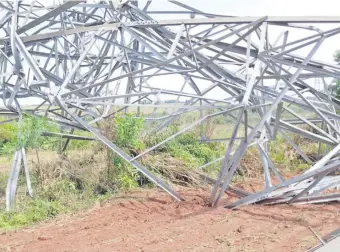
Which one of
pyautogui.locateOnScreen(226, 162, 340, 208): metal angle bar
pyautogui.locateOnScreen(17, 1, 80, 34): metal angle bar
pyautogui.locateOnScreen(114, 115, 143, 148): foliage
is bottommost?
pyautogui.locateOnScreen(226, 162, 340, 208): metal angle bar

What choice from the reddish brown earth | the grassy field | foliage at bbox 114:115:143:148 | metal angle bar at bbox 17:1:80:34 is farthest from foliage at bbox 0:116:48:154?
the reddish brown earth

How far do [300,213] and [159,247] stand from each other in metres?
2.97

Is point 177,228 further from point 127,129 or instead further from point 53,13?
point 53,13

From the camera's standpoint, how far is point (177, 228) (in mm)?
7801

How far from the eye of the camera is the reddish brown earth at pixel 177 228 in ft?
22.7

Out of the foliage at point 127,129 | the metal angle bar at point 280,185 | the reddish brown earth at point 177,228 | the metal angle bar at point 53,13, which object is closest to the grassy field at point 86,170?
the foliage at point 127,129

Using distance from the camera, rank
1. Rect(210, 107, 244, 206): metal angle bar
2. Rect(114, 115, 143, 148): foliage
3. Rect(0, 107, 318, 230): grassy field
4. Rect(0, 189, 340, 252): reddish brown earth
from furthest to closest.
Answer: Rect(114, 115, 143, 148): foliage < Rect(0, 107, 318, 230): grassy field < Rect(210, 107, 244, 206): metal angle bar < Rect(0, 189, 340, 252): reddish brown earth

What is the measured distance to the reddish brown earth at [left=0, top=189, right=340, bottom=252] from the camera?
22.7 ft

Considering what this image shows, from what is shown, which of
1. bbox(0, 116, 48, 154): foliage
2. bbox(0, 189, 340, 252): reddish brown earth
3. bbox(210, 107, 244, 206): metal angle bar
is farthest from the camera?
bbox(0, 116, 48, 154): foliage

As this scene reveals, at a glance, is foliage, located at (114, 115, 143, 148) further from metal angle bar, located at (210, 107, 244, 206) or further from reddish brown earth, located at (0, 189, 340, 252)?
metal angle bar, located at (210, 107, 244, 206)

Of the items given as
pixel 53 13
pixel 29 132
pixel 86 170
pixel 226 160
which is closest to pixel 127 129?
pixel 86 170

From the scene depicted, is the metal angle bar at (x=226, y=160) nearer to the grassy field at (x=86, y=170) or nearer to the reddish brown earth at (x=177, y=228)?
the reddish brown earth at (x=177, y=228)

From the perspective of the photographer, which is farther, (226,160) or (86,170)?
(86,170)

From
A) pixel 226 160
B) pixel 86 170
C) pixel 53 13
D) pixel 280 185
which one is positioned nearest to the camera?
pixel 280 185
